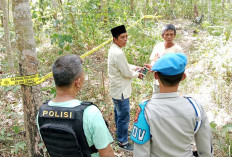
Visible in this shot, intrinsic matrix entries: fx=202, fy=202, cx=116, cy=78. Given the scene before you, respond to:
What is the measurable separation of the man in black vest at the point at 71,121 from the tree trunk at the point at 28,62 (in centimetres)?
97

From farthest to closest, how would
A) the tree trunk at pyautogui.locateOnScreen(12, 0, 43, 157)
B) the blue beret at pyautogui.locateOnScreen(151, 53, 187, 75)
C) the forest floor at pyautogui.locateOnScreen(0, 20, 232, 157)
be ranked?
the forest floor at pyautogui.locateOnScreen(0, 20, 232, 157) < the tree trunk at pyautogui.locateOnScreen(12, 0, 43, 157) < the blue beret at pyautogui.locateOnScreen(151, 53, 187, 75)

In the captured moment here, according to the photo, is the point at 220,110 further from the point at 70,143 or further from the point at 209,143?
the point at 70,143

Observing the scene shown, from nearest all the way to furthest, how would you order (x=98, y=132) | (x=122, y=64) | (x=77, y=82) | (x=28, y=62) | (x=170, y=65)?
(x=170, y=65)
(x=98, y=132)
(x=77, y=82)
(x=28, y=62)
(x=122, y=64)

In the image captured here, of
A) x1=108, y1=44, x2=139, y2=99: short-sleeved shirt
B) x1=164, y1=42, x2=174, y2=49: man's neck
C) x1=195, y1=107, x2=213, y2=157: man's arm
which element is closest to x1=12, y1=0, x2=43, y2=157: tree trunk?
x1=108, y1=44, x2=139, y2=99: short-sleeved shirt

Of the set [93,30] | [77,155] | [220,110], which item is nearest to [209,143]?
[77,155]

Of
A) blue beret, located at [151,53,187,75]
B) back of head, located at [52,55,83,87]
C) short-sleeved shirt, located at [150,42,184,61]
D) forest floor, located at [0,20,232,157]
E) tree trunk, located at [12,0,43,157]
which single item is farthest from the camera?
short-sleeved shirt, located at [150,42,184,61]

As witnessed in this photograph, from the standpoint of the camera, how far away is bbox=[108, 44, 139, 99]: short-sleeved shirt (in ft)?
10.3

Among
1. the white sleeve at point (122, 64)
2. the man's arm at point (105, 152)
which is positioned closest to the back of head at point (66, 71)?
the man's arm at point (105, 152)

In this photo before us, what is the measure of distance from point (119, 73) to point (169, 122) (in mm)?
1906

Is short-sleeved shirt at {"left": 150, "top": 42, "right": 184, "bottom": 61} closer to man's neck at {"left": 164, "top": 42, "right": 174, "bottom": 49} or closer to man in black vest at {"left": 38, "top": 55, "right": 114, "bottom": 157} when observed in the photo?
man's neck at {"left": 164, "top": 42, "right": 174, "bottom": 49}

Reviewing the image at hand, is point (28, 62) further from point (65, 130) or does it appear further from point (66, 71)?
point (65, 130)

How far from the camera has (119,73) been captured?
128 inches

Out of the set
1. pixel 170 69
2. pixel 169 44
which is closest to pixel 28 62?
pixel 170 69

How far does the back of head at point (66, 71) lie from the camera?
1.54 metres
